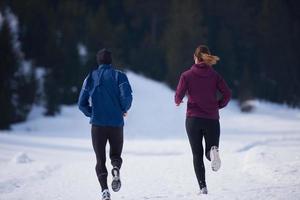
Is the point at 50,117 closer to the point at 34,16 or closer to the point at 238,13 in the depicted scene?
the point at 34,16

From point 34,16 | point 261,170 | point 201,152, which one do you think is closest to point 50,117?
point 34,16

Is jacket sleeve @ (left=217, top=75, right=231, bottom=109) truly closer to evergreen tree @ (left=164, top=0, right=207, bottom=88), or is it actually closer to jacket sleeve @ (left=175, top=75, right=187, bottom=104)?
jacket sleeve @ (left=175, top=75, right=187, bottom=104)

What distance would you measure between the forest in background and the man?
78.1 ft

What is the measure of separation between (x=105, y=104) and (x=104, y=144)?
0.52 metres

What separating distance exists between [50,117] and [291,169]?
2637cm

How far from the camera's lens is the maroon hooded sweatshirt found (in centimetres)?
679

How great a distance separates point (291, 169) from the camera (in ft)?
30.5

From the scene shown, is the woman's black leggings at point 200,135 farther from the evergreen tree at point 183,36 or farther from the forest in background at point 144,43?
the evergreen tree at point 183,36

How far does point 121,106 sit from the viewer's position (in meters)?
6.68

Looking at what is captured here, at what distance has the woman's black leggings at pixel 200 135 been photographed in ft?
22.2

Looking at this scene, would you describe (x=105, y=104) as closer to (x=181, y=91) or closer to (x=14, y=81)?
(x=181, y=91)

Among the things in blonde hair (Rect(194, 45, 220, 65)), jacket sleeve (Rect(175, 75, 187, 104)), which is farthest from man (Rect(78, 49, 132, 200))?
blonde hair (Rect(194, 45, 220, 65))

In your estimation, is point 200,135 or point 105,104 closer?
point 105,104

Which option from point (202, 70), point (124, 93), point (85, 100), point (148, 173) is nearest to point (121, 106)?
point (124, 93)
